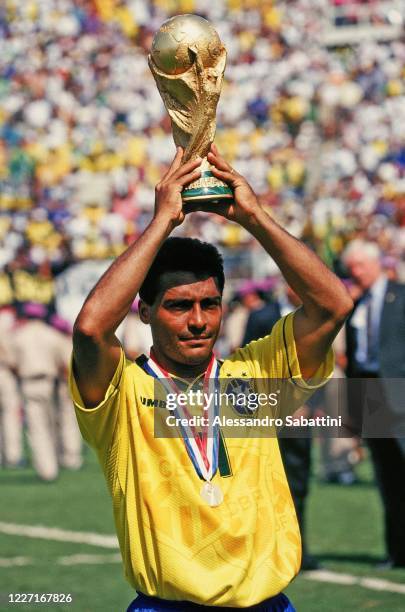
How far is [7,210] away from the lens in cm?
2141

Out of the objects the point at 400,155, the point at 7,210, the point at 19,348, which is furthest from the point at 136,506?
the point at 7,210

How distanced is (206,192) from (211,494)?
34.2 inches

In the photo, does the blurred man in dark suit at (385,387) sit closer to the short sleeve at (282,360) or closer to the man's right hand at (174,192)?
the short sleeve at (282,360)

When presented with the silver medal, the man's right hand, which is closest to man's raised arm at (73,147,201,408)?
the man's right hand

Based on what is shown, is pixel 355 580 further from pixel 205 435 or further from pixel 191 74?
pixel 191 74

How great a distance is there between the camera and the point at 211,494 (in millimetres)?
3697

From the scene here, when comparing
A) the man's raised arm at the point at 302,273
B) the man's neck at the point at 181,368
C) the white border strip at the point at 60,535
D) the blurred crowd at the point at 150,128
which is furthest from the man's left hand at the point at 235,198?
the blurred crowd at the point at 150,128

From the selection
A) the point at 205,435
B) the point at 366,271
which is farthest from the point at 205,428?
the point at 366,271

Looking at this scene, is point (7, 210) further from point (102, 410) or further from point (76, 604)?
point (102, 410)

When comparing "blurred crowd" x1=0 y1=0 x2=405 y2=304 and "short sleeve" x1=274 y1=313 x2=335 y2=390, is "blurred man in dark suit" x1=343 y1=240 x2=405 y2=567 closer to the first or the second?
"short sleeve" x1=274 y1=313 x2=335 y2=390

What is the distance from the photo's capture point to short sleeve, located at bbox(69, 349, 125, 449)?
3.72m

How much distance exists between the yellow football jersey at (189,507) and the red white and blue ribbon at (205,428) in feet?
0.08

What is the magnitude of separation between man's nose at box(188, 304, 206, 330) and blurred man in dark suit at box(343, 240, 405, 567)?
207 inches

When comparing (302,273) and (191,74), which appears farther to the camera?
(191,74)
